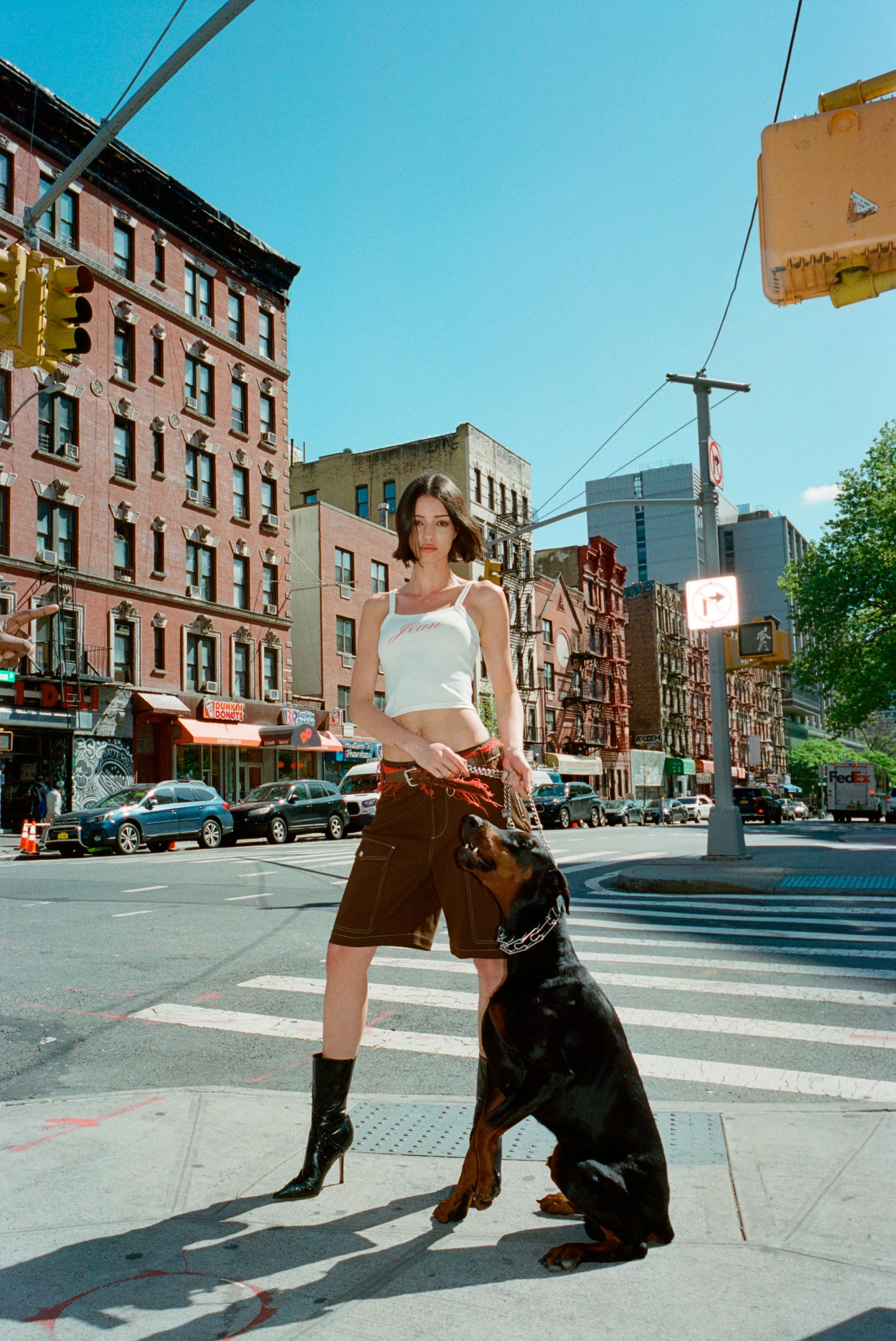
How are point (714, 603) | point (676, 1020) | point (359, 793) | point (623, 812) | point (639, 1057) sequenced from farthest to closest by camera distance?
1. point (623, 812)
2. point (359, 793)
3. point (714, 603)
4. point (676, 1020)
5. point (639, 1057)

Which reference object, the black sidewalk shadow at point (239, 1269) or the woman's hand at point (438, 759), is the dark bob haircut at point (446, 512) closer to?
the woman's hand at point (438, 759)

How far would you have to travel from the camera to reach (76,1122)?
3.81 meters

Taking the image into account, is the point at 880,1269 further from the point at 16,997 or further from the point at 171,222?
the point at 171,222

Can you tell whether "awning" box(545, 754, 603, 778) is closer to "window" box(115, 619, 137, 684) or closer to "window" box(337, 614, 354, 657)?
"window" box(337, 614, 354, 657)

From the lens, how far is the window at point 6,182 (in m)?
28.9

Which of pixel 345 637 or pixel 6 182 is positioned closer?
pixel 6 182

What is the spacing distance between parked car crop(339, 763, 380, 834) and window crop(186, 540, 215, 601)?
773 cm

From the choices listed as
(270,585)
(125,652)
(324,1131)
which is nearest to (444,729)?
(324,1131)

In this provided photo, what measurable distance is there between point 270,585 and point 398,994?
33.4 metres

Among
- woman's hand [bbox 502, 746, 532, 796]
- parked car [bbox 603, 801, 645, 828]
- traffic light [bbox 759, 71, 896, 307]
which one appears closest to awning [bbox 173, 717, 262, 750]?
parked car [bbox 603, 801, 645, 828]

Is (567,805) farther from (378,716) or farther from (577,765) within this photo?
(378,716)

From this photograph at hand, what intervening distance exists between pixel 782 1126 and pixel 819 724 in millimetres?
150813

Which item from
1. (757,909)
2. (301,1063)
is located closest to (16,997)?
(301,1063)

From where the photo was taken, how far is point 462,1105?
4.08 metres
